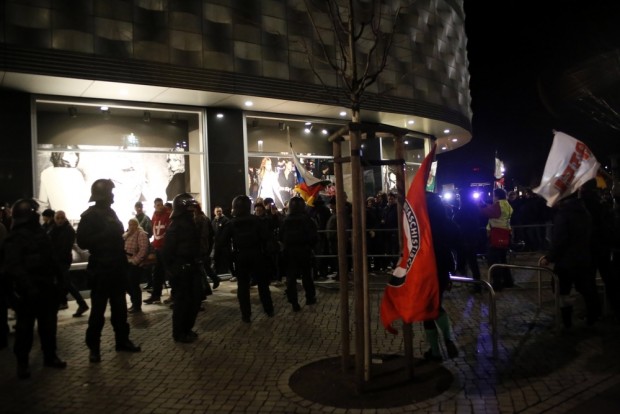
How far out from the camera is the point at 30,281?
5.62 metres

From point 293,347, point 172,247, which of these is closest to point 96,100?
point 172,247

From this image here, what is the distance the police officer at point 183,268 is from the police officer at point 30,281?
1.43 m

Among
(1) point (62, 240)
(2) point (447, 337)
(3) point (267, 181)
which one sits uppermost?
(3) point (267, 181)

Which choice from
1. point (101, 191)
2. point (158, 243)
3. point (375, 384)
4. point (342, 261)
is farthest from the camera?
point (158, 243)

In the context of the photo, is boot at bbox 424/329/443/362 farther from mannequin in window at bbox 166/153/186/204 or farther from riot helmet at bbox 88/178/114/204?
mannequin in window at bbox 166/153/186/204

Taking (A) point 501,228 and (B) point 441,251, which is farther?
(A) point 501,228

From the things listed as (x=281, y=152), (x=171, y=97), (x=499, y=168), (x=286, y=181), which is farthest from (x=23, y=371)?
(x=499, y=168)

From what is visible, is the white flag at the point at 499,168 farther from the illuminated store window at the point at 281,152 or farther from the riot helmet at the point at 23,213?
the riot helmet at the point at 23,213

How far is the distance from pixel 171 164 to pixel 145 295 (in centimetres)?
391

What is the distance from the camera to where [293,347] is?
6.42 m

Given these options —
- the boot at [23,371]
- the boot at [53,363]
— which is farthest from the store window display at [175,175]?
the boot at [23,371]

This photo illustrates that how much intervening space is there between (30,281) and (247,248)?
3137mm

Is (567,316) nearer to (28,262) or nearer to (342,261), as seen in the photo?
(342,261)

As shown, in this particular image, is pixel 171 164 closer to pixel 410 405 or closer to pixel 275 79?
pixel 275 79
